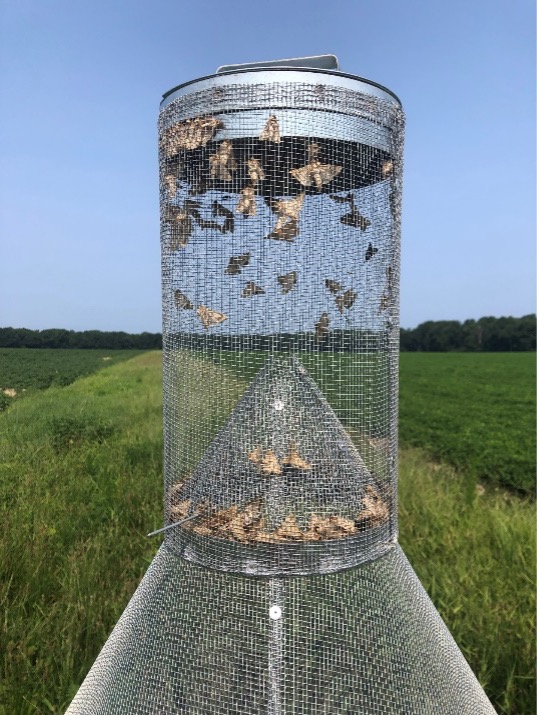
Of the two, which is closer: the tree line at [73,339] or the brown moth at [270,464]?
the brown moth at [270,464]

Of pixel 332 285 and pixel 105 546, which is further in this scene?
pixel 105 546

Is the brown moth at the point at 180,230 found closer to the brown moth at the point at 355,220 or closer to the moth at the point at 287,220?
the moth at the point at 287,220

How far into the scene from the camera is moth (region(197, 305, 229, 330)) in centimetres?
136

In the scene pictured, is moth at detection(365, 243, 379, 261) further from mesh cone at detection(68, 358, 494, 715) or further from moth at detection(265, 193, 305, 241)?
mesh cone at detection(68, 358, 494, 715)

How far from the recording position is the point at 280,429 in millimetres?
1347

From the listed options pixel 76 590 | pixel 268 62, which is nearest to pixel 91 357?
pixel 76 590

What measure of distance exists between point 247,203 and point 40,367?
2.53 metres

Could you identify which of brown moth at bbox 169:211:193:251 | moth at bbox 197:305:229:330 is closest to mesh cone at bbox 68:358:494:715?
moth at bbox 197:305:229:330

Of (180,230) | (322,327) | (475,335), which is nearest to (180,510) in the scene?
(322,327)

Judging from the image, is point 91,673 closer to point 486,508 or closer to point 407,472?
point 486,508

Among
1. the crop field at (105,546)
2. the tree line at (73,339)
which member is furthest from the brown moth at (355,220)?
the tree line at (73,339)

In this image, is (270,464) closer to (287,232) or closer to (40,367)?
(287,232)

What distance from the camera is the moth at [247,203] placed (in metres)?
1.30

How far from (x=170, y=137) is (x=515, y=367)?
28.7 meters
